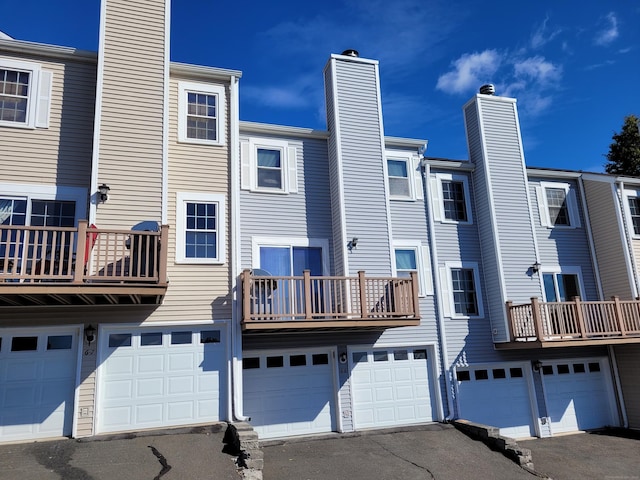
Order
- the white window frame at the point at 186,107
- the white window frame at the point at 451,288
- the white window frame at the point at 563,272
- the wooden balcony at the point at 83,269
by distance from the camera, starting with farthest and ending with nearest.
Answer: the white window frame at the point at 563,272
the white window frame at the point at 451,288
the white window frame at the point at 186,107
the wooden balcony at the point at 83,269

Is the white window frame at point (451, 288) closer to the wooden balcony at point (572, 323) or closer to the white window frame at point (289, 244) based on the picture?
the wooden balcony at point (572, 323)

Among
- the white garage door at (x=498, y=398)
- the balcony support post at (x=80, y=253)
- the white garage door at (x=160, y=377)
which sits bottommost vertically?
the white garage door at (x=498, y=398)

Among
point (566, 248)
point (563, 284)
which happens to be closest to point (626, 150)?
point (566, 248)

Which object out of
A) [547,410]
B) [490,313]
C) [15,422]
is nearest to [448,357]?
[490,313]

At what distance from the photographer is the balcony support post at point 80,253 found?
8016mm

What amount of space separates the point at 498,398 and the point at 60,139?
12812mm

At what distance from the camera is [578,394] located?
13.6 metres

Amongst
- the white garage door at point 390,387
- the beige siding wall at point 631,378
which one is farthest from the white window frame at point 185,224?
the beige siding wall at point 631,378

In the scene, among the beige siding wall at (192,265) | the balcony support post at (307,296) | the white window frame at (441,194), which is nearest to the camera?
the beige siding wall at (192,265)

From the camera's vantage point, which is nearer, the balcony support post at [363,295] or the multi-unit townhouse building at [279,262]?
the multi-unit townhouse building at [279,262]

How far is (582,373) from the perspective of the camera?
1385 cm

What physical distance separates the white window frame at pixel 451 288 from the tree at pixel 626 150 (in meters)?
14.9

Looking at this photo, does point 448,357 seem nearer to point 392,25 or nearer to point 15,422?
point 392,25

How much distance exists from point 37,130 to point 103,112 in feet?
4.81
